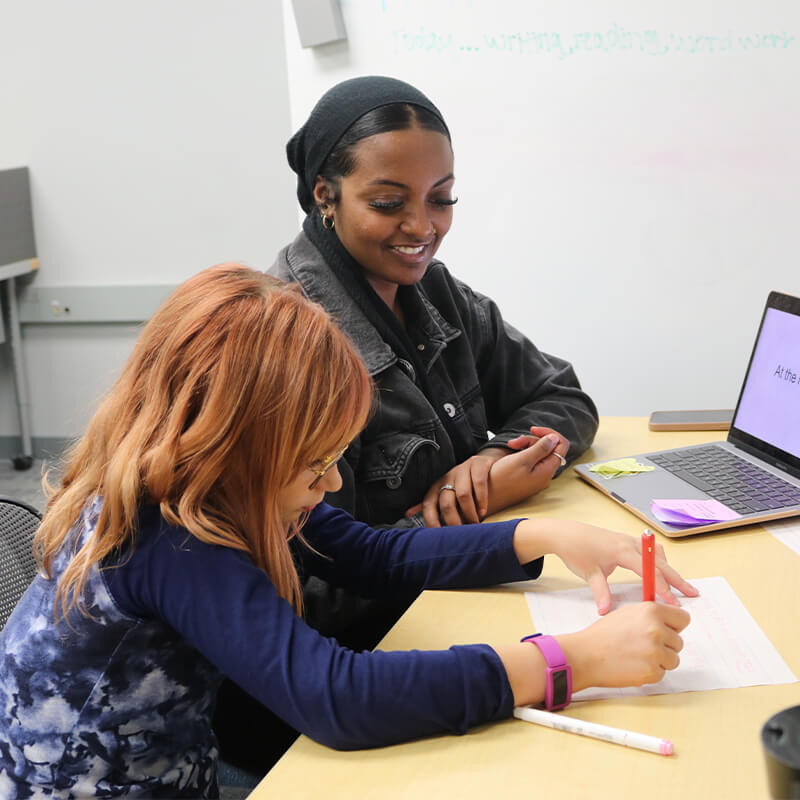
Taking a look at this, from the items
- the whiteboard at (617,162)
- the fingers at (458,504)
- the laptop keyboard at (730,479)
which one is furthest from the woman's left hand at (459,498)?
the whiteboard at (617,162)

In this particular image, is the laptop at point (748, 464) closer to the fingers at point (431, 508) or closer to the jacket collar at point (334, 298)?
the fingers at point (431, 508)

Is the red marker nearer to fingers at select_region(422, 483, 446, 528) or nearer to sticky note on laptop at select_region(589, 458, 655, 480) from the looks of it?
fingers at select_region(422, 483, 446, 528)

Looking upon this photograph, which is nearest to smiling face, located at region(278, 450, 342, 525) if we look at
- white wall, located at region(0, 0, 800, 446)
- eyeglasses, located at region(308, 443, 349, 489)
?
eyeglasses, located at region(308, 443, 349, 489)

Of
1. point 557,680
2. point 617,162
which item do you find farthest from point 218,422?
point 617,162

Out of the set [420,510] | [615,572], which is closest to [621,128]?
[420,510]

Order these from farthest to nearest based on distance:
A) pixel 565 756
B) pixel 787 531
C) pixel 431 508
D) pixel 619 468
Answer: pixel 619 468
pixel 431 508
pixel 787 531
pixel 565 756

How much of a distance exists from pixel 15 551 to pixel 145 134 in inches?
105

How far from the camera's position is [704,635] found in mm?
978

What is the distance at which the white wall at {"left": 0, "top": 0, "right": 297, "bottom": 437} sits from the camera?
133 inches

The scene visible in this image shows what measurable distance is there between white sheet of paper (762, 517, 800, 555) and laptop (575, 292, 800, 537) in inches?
0.5

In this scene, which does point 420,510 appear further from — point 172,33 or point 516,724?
point 172,33

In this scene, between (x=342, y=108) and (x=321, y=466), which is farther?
(x=342, y=108)

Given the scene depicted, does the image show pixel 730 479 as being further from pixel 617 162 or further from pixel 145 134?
pixel 145 134

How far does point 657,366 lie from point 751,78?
766 millimetres
